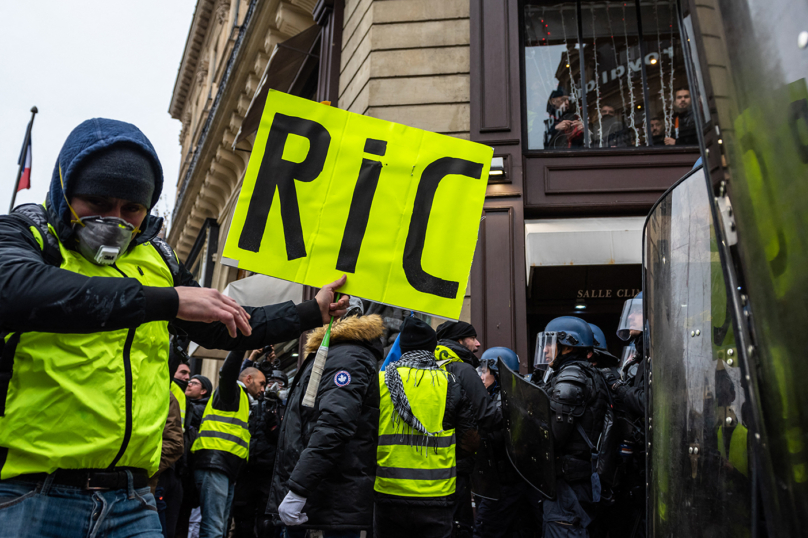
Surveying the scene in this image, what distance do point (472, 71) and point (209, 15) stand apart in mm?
20825

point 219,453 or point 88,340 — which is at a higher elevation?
point 88,340

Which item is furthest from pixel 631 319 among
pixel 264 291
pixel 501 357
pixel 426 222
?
pixel 264 291

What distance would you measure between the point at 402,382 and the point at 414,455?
436mm

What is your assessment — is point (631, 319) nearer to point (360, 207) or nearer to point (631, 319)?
point (631, 319)

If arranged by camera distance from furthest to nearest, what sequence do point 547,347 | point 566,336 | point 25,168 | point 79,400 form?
point 25,168 → point 547,347 → point 566,336 → point 79,400

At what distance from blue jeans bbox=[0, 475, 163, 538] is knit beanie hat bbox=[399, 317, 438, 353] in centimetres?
255

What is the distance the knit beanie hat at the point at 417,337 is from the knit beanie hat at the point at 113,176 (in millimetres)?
2518

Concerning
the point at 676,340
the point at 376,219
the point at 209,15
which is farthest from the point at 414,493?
the point at 209,15

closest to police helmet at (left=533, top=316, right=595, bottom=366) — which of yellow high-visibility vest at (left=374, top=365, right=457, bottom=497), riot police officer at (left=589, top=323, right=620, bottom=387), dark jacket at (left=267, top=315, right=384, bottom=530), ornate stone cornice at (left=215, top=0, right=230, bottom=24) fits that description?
riot police officer at (left=589, top=323, right=620, bottom=387)

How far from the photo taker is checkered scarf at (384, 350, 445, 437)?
13.2 ft

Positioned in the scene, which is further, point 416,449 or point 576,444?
point 576,444

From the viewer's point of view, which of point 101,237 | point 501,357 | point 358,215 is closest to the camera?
point 101,237

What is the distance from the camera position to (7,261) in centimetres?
171

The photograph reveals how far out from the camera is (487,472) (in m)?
4.93
